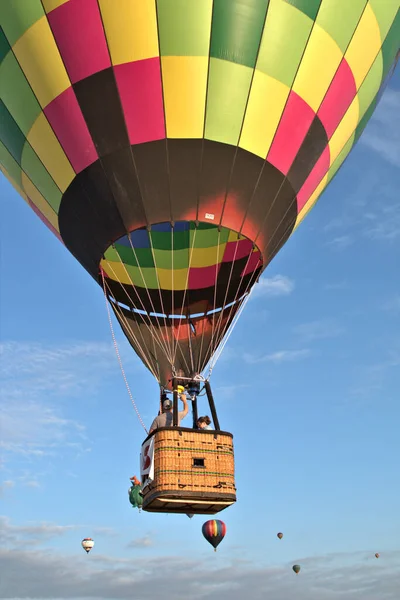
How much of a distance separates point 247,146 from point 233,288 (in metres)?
2.11

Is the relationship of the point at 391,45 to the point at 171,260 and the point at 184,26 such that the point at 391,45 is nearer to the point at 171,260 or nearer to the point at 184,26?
the point at 184,26

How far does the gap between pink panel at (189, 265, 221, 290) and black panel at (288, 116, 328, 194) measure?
56.6 inches

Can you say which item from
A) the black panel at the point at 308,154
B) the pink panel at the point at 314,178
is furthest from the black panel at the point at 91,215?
the pink panel at the point at 314,178

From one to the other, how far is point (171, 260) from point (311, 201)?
6.49 ft

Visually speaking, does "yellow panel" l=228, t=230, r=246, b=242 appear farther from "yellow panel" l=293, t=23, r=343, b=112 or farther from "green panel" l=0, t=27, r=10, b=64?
"green panel" l=0, t=27, r=10, b=64

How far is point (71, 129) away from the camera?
6871 mm

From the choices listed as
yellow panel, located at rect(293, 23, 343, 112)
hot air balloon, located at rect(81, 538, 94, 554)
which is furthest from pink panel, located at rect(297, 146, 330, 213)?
hot air balloon, located at rect(81, 538, 94, 554)

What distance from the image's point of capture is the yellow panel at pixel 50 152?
277 inches

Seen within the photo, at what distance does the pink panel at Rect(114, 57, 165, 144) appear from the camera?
6535mm

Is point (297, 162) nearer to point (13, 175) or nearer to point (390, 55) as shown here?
point (390, 55)

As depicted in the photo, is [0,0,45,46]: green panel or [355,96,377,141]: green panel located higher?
[355,96,377,141]: green panel

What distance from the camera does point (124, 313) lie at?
8.55 meters

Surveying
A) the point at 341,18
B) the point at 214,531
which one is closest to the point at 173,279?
→ the point at 341,18

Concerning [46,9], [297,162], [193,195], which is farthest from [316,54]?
[46,9]
